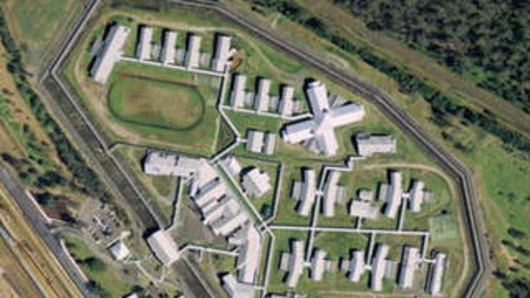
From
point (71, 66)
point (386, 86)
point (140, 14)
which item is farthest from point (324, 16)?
point (71, 66)

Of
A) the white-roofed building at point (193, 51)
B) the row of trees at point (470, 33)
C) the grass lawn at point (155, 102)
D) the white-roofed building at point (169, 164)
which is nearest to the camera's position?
the row of trees at point (470, 33)

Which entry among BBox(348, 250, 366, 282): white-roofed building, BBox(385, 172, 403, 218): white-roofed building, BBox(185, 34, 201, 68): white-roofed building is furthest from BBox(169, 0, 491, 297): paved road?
BBox(348, 250, 366, 282): white-roofed building

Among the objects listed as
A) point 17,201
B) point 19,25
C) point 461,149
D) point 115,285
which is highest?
point 19,25

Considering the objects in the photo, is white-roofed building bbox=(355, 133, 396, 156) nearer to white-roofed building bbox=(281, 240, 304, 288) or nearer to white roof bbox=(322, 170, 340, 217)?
white roof bbox=(322, 170, 340, 217)

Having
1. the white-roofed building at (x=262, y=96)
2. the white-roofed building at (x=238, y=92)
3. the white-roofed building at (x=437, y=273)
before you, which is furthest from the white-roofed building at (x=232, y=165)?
the white-roofed building at (x=437, y=273)

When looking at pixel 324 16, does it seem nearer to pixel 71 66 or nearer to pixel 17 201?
pixel 71 66

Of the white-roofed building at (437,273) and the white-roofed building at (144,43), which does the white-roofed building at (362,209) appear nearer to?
the white-roofed building at (437,273)
